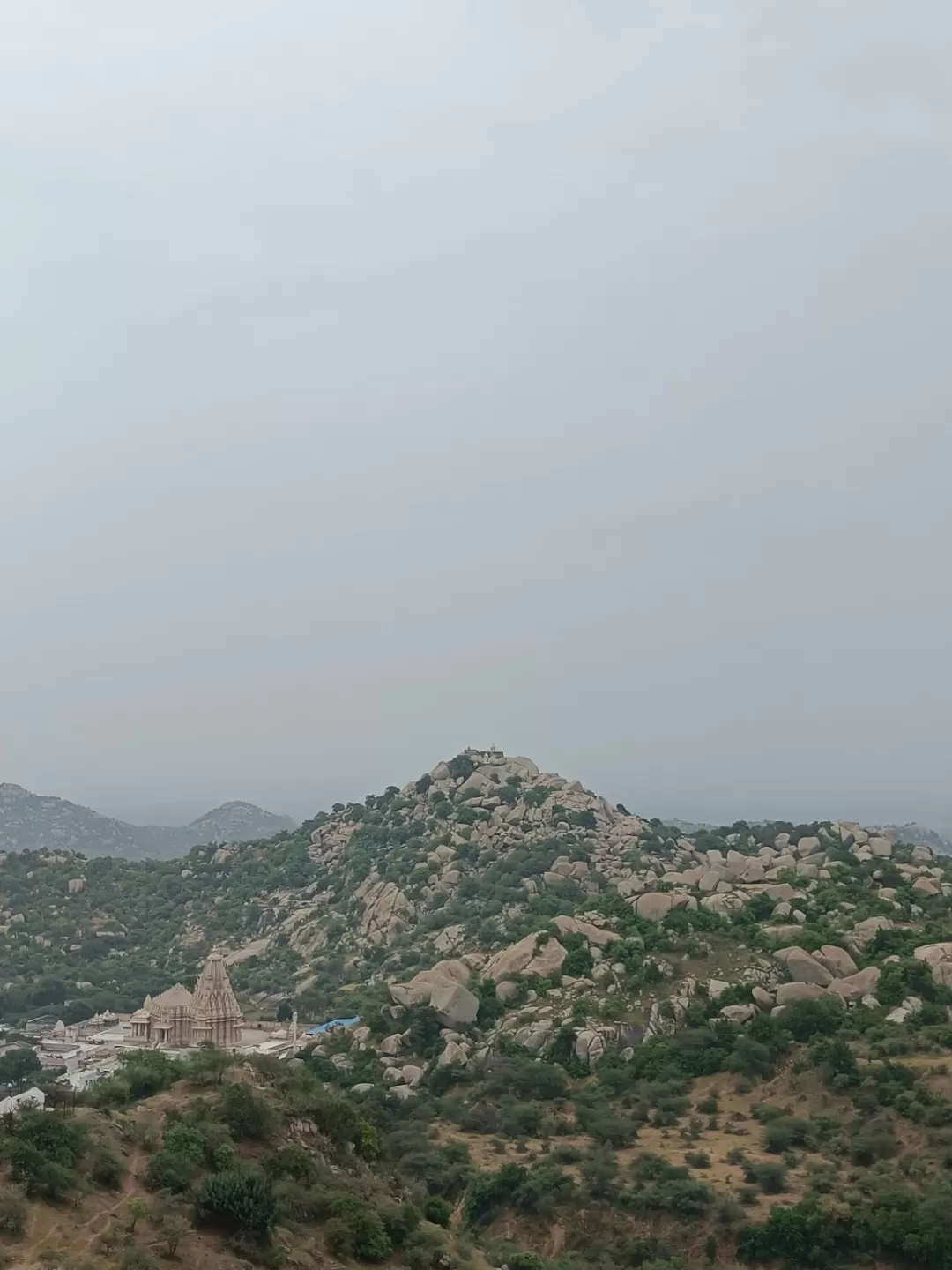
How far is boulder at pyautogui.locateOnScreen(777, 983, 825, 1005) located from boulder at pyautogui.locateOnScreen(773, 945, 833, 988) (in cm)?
40

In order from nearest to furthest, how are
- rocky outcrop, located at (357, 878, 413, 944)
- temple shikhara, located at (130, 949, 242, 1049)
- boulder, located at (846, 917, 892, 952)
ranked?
boulder, located at (846, 917, 892, 952), temple shikhara, located at (130, 949, 242, 1049), rocky outcrop, located at (357, 878, 413, 944)

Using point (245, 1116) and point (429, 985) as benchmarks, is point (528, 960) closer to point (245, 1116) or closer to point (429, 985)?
point (429, 985)

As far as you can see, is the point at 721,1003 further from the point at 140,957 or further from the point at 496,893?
the point at 140,957

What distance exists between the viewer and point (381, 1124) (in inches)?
1278

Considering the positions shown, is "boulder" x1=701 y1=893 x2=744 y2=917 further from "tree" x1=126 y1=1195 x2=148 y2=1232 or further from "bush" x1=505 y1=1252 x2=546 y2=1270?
"tree" x1=126 y1=1195 x2=148 y2=1232

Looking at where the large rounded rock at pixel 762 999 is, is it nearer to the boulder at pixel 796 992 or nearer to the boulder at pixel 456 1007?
the boulder at pixel 796 992

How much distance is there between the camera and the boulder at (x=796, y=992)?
3791 cm

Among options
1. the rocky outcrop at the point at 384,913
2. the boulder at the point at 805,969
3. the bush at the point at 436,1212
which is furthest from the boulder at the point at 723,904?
the bush at the point at 436,1212

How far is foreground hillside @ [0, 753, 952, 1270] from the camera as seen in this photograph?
27.6 meters

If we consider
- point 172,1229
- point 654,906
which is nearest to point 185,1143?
point 172,1229

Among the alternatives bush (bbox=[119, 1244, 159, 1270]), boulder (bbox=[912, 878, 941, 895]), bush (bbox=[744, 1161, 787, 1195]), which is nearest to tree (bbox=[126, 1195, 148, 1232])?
bush (bbox=[119, 1244, 159, 1270])

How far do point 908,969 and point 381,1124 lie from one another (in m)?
17.8

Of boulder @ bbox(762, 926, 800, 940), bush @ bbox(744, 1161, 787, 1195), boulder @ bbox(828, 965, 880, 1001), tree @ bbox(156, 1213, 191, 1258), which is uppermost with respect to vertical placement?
boulder @ bbox(762, 926, 800, 940)

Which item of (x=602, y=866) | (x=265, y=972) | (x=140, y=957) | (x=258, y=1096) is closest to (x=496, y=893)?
(x=602, y=866)
